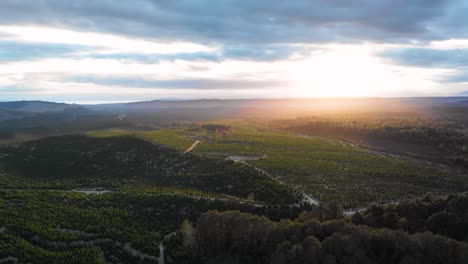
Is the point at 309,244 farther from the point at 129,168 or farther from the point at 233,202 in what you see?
the point at 129,168

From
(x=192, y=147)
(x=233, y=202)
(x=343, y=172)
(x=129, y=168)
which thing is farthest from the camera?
(x=192, y=147)

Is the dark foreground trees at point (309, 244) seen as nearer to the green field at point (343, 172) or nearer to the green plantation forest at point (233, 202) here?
the green plantation forest at point (233, 202)

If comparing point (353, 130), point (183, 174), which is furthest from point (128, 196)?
point (353, 130)

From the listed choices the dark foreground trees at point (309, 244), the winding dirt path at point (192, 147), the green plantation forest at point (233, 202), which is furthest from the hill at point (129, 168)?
the dark foreground trees at point (309, 244)

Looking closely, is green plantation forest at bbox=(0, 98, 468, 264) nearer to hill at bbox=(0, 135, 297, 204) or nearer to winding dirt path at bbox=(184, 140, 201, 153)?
hill at bbox=(0, 135, 297, 204)

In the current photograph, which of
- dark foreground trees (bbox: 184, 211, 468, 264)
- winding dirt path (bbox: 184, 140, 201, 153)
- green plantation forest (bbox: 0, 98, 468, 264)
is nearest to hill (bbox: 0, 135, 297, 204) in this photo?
green plantation forest (bbox: 0, 98, 468, 264)

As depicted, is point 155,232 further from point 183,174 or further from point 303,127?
point 303,127

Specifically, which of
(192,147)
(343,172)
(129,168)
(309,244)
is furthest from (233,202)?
→ (192,147)
